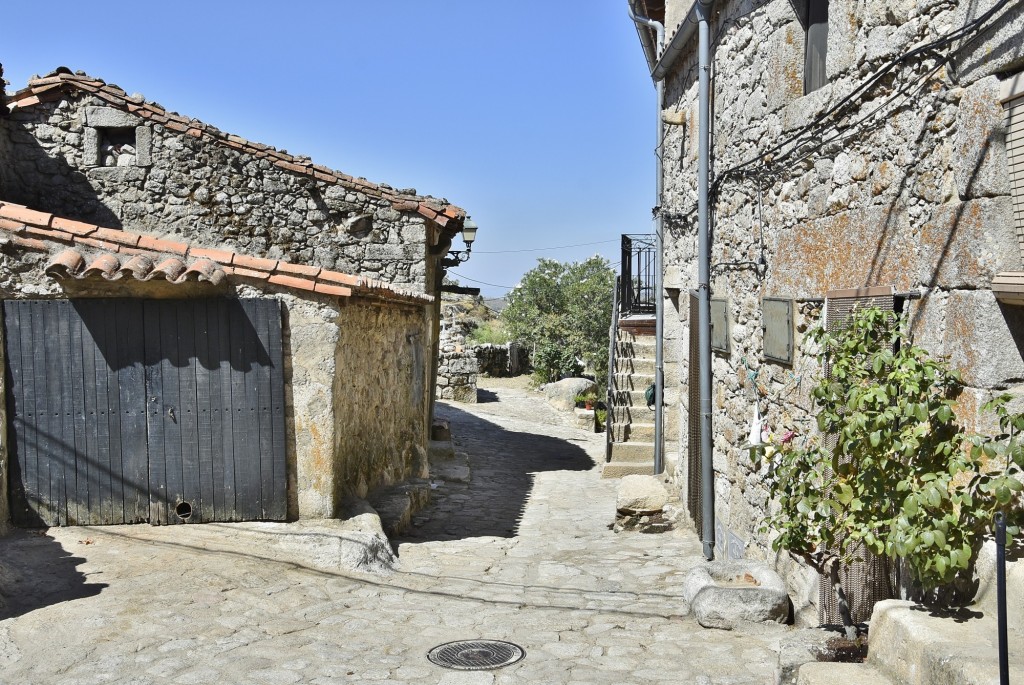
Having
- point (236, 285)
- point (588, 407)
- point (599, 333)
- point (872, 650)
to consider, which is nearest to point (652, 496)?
point (236, 285)

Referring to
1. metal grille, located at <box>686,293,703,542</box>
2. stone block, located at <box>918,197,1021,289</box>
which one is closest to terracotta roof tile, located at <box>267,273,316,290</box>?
metal grille, located at <box>686,293,703,542</box>

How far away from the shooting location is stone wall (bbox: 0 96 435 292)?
1017 centimetres

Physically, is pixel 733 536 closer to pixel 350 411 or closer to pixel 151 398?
pixel 350 411

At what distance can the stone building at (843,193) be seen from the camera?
3.44 m

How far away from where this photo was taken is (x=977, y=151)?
3500mm

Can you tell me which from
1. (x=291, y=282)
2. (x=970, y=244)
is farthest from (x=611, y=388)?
(x=970, y=244)

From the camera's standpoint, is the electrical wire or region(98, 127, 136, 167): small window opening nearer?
the electrical wire

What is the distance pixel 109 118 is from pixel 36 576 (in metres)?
6.32

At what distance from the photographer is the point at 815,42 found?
5453 mm

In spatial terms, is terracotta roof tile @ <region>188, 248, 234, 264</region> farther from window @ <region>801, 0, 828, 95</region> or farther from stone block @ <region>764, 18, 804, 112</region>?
window @ <region>801, 0, 828, 95</region>

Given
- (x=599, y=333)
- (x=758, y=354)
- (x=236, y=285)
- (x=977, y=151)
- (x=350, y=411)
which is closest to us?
(x=977, y=151)

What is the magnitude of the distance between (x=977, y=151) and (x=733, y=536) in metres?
4.00

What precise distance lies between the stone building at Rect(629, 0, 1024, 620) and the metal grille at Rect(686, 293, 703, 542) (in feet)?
0.19

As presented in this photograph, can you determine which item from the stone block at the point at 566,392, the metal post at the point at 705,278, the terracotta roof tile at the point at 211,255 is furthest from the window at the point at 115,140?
the stone block at the point at 566,392
